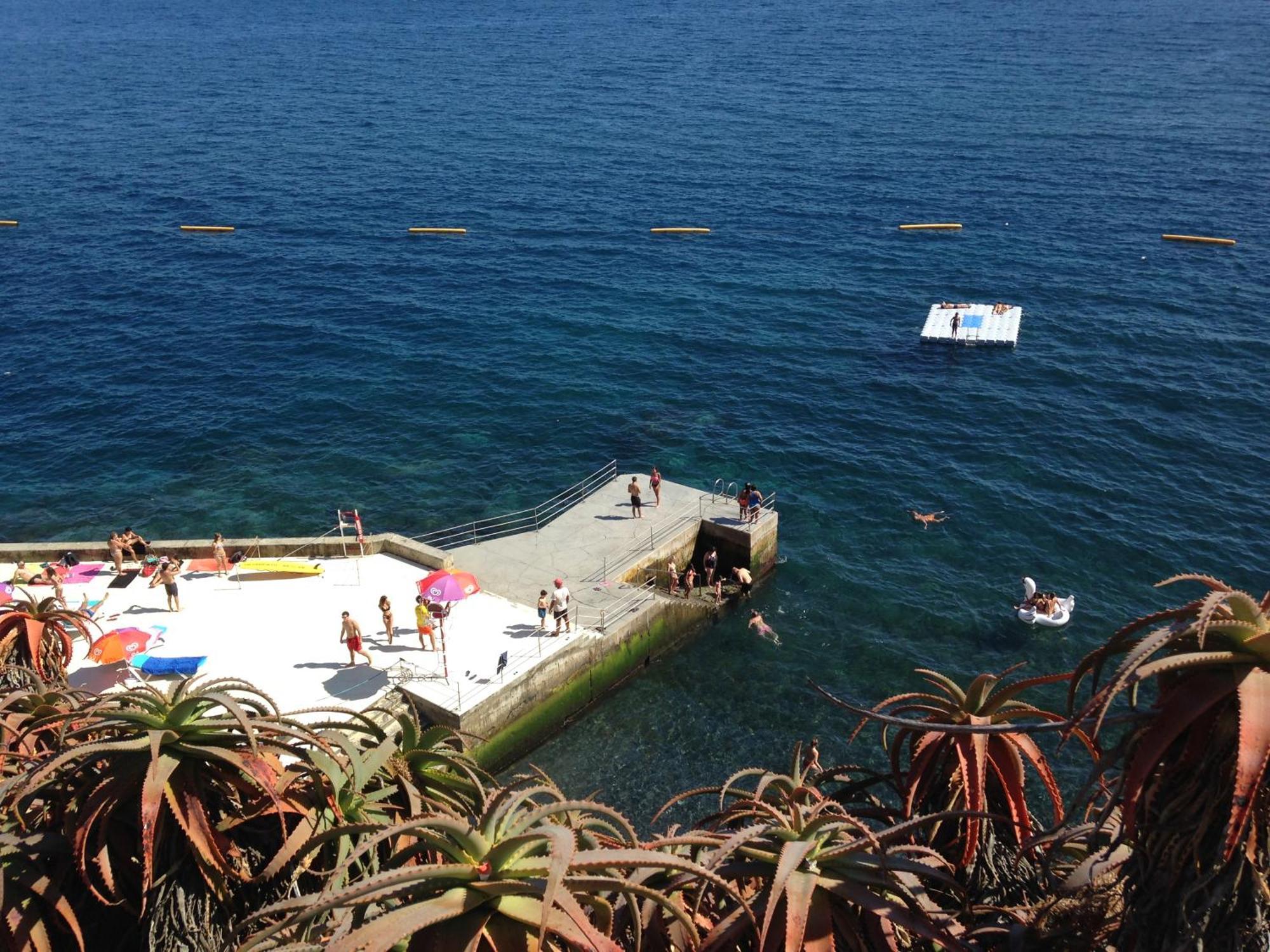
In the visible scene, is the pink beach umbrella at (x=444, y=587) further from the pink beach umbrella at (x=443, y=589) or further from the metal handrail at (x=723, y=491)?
the metal handrail at (x=723, y=491)

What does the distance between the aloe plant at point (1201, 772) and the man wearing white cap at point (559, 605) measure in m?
24.1

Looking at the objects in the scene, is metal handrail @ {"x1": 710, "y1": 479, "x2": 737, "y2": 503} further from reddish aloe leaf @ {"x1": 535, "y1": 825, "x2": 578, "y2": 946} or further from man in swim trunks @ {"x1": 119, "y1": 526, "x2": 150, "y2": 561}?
reddish aloe leaf @ {"x1": 535, "y1": 825, "x2": 578, "y2": 946}

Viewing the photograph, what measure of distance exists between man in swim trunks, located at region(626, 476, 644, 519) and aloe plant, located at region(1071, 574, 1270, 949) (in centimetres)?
3100

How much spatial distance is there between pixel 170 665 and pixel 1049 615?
2701 centimetres

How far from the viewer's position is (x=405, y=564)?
3441 centimetres

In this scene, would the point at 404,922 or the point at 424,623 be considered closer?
the point at 404,922

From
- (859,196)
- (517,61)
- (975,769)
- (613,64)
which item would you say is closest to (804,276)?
(859,196)

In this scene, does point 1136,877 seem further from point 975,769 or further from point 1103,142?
point 1103,142

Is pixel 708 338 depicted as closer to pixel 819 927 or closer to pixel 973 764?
pixel 973 764

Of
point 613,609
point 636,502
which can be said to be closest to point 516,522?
point 636,502

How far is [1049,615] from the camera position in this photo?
35.6 metres

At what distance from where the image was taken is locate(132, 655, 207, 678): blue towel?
90.1ft

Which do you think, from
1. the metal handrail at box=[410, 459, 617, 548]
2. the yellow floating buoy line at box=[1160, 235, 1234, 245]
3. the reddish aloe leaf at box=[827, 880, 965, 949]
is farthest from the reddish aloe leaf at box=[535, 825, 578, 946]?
the yellow floating buoy line at box=[1160, 235, 1234, 245]

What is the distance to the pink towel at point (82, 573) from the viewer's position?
33.3 m
